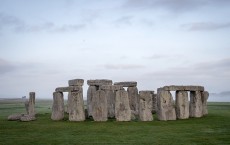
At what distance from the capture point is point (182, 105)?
2278 cm

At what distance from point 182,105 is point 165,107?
1.53 meters

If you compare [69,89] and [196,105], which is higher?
[69,89]

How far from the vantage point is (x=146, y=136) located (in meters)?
15.2

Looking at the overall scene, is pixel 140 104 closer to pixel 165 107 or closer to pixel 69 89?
pixel 165 107

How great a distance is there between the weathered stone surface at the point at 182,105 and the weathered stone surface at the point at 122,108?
3.55 meters

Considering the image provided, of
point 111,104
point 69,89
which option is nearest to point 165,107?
point 111,104

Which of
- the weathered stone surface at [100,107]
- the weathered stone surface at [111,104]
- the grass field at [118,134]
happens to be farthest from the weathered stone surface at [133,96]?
the grass field at [118,134]

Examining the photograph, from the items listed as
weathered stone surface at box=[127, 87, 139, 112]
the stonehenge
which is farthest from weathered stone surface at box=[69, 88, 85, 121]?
weathered stone surface at box=[127, 87, 139, 112]

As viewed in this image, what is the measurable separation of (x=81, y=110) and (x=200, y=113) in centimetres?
839

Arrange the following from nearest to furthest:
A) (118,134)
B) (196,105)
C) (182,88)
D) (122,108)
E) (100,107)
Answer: (118,134), (122,108), (100,107), (182,88), (196,105)

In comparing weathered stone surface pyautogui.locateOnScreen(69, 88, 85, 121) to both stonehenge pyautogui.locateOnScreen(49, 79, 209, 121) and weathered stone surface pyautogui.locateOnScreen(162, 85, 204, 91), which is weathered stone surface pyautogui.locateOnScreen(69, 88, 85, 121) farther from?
weathered stone surface pyautogui.locateOnScreen(162, 85, 204, 91)

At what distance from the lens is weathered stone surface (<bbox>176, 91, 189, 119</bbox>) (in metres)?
22.7

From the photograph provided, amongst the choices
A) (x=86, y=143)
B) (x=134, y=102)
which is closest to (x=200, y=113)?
(x=134, y=102)

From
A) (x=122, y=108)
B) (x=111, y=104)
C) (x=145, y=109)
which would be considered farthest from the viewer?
(x=111, y=104)
